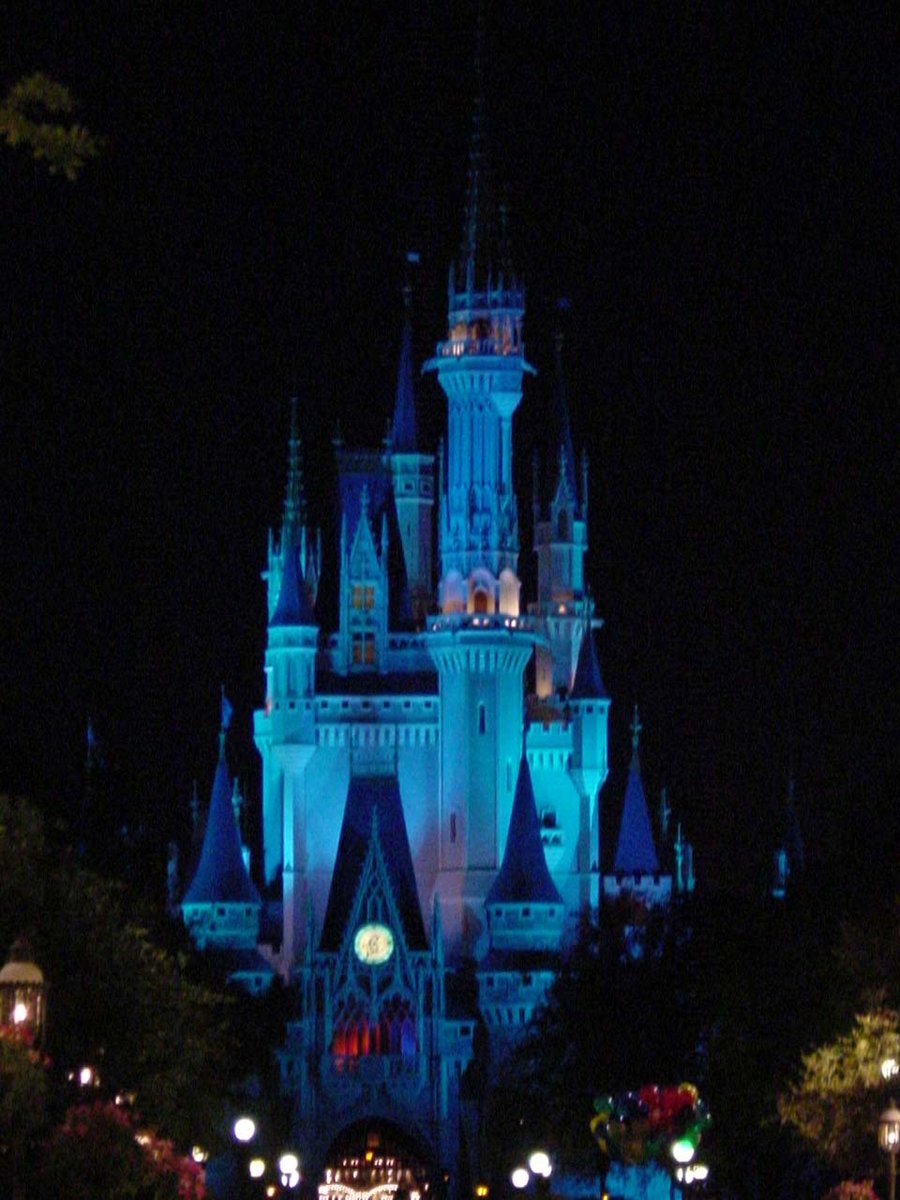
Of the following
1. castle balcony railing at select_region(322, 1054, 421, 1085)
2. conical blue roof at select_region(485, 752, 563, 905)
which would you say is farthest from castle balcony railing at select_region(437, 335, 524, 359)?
castle balcony railing at select_region(322, 1054, 421, 1085)

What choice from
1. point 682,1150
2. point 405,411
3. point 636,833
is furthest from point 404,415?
point 682,1150

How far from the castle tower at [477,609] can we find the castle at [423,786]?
0.25 ft

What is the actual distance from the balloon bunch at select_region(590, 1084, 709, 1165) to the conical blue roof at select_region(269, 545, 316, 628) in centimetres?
5524

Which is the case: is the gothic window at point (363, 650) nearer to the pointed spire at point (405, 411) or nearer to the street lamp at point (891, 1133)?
the pointed spire at point (405, 411)

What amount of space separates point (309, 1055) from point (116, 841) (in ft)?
42.2

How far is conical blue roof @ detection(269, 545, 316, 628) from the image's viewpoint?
125312mm

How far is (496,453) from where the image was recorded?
407 ft

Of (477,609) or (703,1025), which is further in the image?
(477,609)

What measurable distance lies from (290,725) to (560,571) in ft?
40.7

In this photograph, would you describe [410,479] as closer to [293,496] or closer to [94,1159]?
[293,496]

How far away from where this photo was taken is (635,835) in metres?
127

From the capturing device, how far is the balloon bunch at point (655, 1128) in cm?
6028

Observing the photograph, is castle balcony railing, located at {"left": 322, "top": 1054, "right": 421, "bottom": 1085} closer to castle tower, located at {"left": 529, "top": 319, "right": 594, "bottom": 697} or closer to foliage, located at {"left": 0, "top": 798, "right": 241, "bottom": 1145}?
castle tower, located at {"left": 529, "top": 319, "right": 594, "bottom": 697}

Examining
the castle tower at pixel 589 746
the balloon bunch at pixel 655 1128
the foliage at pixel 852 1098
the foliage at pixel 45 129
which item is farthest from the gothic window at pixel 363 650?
the foliage at pixel 45 129
